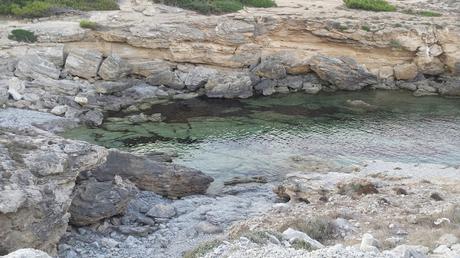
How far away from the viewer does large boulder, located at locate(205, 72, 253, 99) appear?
39.1m

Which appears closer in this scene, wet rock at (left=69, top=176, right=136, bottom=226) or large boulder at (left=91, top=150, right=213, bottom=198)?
wet rock at (left=69, top=176, right=136, bottom=226)

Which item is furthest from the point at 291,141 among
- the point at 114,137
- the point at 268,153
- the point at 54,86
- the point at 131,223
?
the point at 54,86

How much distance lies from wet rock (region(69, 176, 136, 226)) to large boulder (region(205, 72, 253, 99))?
19.6 metres

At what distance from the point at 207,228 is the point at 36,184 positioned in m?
6.45

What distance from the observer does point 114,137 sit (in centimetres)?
3069

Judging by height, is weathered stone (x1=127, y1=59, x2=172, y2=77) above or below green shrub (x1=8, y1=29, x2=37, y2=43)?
below

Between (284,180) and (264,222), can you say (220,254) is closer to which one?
(264,222)

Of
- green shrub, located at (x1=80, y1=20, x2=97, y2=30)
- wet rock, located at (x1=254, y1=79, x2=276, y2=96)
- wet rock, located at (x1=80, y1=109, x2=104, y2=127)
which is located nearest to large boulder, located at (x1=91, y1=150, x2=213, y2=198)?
wet rock, located at (x1=80, y1=109, x2=104, y2=127)

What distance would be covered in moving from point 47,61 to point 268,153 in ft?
59.3

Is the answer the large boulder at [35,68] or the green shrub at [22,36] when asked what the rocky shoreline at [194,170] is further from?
the green shrub at [22,36]

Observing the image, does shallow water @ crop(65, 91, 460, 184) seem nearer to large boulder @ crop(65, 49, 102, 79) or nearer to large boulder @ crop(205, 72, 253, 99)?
large boulder @ crop(205, 72, 253, 99)

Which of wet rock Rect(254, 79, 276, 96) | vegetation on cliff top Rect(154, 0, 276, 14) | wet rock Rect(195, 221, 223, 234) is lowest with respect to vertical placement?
wet rock Rect(195, 221, 223, 234)

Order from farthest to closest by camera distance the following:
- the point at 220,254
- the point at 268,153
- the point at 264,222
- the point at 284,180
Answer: the point at 268,153
the point at 284,180
the point at 264,222
the point at 220,254

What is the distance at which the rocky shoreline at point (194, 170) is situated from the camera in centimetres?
1590
